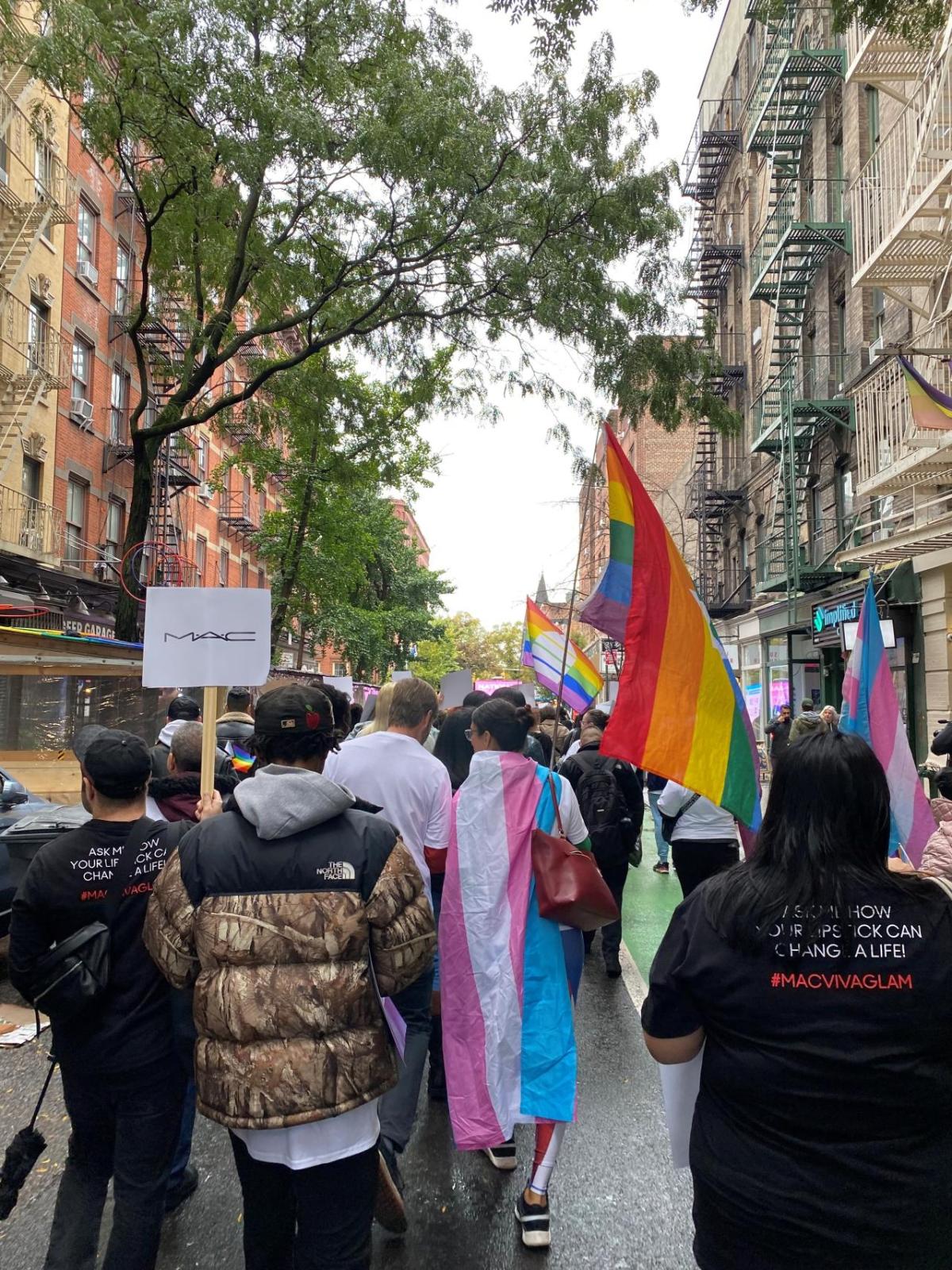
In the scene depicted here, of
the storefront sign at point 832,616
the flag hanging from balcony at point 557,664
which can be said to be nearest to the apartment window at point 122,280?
the flag hanging from balcony at point 557,664

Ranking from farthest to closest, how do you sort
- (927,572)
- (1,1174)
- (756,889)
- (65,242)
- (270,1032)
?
1. (65,242)
2. (927,572)
3. (1,1174)
4. (270,1032)
5. (756,889)

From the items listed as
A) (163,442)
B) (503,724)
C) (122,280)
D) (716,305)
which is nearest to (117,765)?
(503,724)

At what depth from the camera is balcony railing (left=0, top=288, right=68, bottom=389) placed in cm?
1800

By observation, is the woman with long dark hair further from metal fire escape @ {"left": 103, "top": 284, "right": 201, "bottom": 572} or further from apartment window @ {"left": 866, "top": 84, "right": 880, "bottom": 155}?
apartment window @ {"left": 866, "top": 84, "right": 880, "bottom": 155}

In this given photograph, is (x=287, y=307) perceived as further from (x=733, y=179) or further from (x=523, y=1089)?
(x=733, y=179)

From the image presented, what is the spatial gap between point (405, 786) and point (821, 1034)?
100 inches

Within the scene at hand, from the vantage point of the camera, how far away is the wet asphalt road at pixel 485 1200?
3.42m

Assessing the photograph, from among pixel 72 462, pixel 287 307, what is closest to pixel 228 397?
pixel 287 307

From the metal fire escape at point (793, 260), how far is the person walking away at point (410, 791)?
1766 centimetres

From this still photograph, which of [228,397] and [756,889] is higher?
[228,397]

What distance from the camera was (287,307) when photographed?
50.5ft

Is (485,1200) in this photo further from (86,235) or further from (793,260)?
(86,235)

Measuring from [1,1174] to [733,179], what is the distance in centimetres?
3121

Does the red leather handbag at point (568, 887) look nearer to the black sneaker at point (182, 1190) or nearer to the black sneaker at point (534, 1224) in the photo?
the black sneaker at point (534, 1224)
